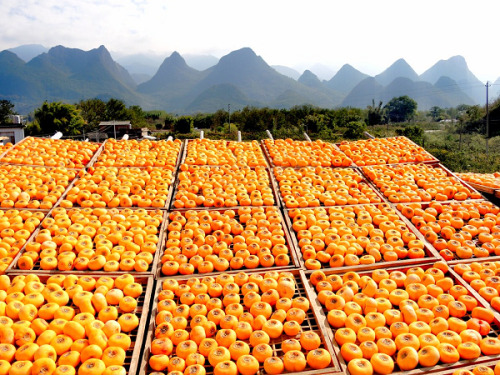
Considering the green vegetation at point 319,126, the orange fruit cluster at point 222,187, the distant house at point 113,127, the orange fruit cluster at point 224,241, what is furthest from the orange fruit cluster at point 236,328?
the distant house at point 113,127

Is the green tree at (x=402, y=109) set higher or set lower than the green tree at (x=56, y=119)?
higher

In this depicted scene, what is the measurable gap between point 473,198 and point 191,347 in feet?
18.1

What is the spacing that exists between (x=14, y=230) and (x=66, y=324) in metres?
2.27

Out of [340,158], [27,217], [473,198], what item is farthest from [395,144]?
[27,217]

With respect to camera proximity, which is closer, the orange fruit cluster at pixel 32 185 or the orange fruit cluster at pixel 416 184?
the orange fruit cluster at pixel 32 185

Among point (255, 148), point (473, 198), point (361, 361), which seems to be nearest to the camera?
point (361, 361)

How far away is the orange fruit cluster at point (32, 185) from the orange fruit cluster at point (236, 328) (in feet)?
9.73

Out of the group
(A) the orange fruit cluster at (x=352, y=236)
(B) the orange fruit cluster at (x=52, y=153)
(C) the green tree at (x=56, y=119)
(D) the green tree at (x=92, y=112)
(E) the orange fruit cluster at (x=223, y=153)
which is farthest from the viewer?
(D) the green tree at (x=92, y=112)

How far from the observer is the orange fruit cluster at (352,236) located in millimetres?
4496

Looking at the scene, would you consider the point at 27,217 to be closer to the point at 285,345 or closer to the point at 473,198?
the point at 285,345

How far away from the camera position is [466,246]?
472 cm

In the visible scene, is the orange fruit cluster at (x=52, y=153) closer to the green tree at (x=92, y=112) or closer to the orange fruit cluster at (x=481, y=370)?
the orange fruit cluster at (x=481, y=370)

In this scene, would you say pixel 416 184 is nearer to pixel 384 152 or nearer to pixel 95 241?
pixel 384 152

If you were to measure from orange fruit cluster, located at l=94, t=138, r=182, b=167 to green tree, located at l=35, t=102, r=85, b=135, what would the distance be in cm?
4269
